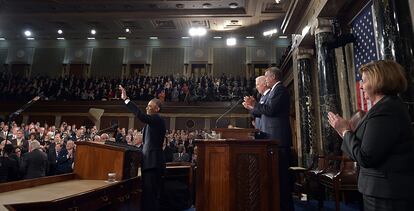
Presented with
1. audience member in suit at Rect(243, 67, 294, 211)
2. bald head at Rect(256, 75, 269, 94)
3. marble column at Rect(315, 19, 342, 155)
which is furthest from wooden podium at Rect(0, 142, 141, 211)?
marble column at Rect(315, 19, 342, 155)

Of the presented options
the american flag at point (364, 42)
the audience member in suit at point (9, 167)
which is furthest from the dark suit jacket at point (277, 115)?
the audience member in suit at point (9, 167)

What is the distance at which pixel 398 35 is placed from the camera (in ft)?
10.5

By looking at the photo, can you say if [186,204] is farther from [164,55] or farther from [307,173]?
[164,55]

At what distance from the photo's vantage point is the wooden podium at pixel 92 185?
1.97m

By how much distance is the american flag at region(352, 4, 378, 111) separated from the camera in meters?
5.20

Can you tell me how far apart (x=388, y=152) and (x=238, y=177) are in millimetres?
1252

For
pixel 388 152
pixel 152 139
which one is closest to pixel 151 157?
pixel 152 139

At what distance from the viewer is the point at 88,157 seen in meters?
3.03

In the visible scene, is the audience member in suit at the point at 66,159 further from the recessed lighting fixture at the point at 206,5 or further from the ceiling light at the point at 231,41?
the ceiling light at the point at 231,41

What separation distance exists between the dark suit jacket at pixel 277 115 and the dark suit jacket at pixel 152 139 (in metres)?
1.25

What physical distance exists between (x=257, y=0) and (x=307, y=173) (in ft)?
28.6

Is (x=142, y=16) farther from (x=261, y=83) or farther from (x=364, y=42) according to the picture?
(x=261, y=83)

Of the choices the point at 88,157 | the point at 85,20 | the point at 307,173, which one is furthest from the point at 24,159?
the point at 85,20

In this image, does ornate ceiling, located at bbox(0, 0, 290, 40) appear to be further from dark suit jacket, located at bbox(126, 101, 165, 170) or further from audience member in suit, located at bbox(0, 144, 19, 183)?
dark suit jacket, located at bbox(126, 101, 165, 170)
